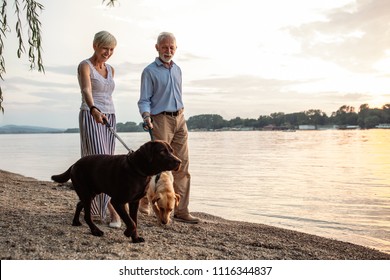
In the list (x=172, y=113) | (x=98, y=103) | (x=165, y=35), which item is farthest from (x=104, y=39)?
(x=172, y=113)

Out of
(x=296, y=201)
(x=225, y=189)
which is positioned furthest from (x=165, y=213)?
(x=225, y=189)

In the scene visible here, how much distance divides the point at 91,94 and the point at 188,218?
8.08 feet

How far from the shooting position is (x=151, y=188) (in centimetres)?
640

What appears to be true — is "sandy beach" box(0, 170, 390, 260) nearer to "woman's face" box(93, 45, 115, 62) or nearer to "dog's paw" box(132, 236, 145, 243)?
"dog's paw" box(132, 236, 145, 243)

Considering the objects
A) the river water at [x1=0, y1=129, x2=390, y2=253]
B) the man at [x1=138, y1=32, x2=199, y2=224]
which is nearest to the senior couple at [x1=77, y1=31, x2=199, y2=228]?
the man at [x1=138, y1=32, x2=199, y2=224]

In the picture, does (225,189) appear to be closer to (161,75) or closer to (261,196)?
(261,196)

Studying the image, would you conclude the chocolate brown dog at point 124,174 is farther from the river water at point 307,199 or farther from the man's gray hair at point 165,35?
the river water at point 307,199

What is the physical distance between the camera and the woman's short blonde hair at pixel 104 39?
17.6ft

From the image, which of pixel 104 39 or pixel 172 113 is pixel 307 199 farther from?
pixel 104 39

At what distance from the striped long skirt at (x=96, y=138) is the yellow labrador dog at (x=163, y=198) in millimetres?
682

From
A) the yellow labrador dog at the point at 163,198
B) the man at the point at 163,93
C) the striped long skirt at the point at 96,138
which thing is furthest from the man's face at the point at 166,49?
the yellow labrador dog at the point at 163,198

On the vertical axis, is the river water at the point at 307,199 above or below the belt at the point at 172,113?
below

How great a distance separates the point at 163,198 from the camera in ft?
20.0

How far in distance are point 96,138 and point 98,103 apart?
17.5 inches
